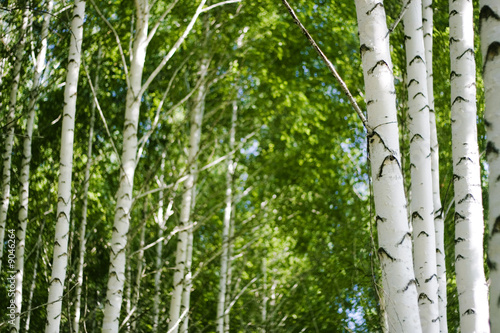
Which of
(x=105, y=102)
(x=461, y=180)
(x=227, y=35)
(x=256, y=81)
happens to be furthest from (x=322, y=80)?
(x=461, y=180)

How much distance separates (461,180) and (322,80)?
19.9ft

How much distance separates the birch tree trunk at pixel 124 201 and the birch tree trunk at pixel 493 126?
287 cm

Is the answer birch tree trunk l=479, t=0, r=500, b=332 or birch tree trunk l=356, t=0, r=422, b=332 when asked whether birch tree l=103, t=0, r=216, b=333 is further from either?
birch tree trunk l=479, t=0, r=500, b=332

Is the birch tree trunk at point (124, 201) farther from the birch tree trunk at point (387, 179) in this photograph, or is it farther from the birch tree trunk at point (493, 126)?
the birch tree trunk at point (493, 126)

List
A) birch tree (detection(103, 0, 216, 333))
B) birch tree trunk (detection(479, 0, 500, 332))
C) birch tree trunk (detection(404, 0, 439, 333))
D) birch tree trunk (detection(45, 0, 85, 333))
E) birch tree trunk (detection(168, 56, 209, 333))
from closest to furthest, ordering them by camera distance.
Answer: birch tree trunk (detection(479, 0, 500, 332))
birch tree trunk (detection(404, 0, 439, 333))
birch tree trunk (detection(45, 0, 85, 333))
birch tree (detection(103, 0, 216, 333))
birch tree trunk (detection(168, 56, 209, 333))

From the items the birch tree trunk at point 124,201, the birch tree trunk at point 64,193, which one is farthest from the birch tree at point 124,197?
the birch tree trunk at point 64,193

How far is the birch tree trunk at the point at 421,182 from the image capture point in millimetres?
2914

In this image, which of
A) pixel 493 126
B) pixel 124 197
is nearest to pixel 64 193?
pixel 124 197

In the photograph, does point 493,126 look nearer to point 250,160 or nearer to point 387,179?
point 387,179

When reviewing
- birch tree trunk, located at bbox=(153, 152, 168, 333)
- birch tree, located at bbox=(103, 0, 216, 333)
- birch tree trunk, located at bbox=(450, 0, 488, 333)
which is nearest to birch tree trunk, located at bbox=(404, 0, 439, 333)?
birch tree trunk, located at bbox=(450, 0, 488, 333)

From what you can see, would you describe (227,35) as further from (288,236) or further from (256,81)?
(288,236)

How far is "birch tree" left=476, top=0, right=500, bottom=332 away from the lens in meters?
1.22

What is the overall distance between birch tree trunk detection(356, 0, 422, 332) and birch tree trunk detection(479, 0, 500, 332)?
1.82 ft

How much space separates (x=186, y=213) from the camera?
5.46 meters
